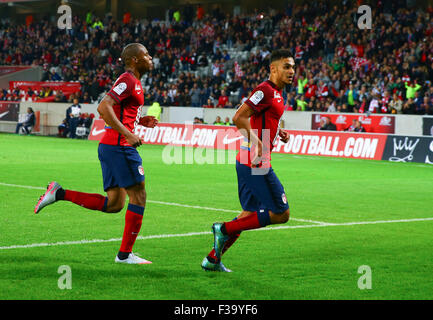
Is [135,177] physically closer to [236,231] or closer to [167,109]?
[236,231]

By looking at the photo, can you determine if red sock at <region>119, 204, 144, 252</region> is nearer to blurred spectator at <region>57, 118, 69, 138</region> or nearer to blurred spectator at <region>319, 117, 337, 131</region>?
blurred spectator at <region>319, 117, 337, 131</region>

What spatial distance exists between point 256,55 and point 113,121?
29.8 metres

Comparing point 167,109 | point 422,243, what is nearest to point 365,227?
point 422,243

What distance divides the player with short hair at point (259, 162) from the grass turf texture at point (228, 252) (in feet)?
1.50

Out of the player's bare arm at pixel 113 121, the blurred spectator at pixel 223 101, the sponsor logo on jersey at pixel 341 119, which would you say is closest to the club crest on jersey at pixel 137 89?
the player's bare arm at pixel 113 121

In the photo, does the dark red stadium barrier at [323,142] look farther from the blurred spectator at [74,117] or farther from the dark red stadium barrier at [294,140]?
the blurred spectator at [74,117]

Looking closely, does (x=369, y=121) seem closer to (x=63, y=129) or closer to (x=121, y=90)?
(x=63, y=129)

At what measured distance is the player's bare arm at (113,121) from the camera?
22.8 ft

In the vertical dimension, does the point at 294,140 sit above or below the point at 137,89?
below

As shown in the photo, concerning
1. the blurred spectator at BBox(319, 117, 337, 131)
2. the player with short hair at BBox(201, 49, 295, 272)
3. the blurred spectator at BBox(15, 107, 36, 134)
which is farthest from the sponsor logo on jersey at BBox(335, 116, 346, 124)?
the player with short hair at BBox(201, 49, 295, 272)

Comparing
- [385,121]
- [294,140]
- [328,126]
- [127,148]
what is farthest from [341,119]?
[127,148]

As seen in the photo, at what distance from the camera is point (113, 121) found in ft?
23.2

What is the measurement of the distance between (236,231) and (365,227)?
145 inches

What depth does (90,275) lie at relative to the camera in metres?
6.73
